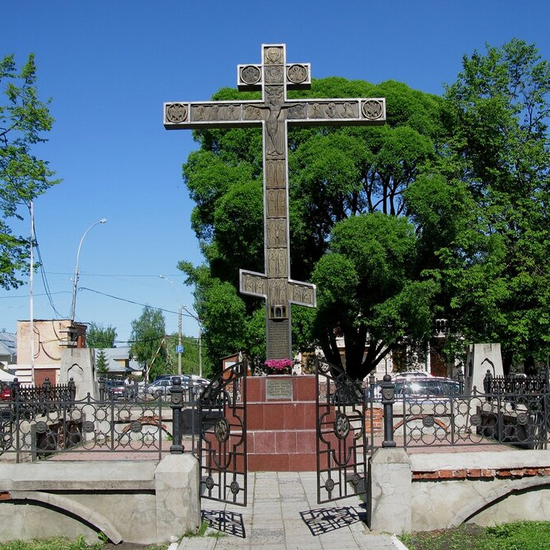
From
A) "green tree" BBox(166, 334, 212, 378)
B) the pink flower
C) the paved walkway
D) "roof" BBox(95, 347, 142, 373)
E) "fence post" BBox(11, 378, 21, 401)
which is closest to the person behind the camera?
the paved walkway

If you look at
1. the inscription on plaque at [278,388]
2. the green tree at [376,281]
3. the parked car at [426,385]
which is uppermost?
the green tree at [376,281]

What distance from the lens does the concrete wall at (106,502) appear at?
309 inches

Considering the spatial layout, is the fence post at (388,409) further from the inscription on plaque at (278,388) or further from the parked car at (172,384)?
the inscription on plaque at (278,388)

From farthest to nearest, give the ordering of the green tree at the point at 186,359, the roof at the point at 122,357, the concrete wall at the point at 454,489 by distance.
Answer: the roof at the point at 122,357, the green tree at the point at 186,359, the concrete wall at the point at 454,489

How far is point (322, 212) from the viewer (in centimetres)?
2666

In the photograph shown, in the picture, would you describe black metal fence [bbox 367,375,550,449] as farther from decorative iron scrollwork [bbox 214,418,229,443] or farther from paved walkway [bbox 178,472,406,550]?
decorative iron scrollwork [bbox 214,418,229,443]

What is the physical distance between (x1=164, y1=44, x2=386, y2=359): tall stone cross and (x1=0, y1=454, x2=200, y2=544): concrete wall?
19.4 feet

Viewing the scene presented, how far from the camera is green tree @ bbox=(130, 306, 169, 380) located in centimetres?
8307

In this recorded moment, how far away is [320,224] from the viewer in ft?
88.6

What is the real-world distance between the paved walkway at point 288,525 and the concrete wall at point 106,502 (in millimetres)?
439

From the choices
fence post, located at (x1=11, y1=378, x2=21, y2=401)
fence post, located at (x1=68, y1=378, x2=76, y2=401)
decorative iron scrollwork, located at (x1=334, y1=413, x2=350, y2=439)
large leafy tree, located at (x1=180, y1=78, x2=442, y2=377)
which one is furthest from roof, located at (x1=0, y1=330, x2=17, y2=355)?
decorative iron scrollwork, located at (x1=334, y1=413, x2=350, y2=439)

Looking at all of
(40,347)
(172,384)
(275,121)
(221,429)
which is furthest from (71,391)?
(40,347)

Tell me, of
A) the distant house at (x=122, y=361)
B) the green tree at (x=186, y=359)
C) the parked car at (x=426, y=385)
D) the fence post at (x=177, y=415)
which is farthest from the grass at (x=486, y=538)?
the distant house at (x=122, y=361)

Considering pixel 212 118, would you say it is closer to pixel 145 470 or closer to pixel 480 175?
pixel 145 470
